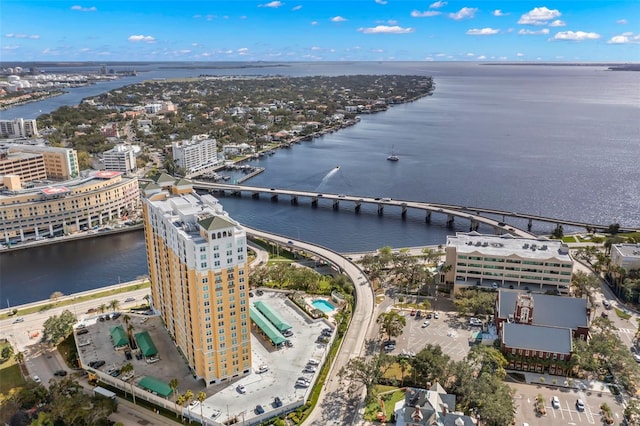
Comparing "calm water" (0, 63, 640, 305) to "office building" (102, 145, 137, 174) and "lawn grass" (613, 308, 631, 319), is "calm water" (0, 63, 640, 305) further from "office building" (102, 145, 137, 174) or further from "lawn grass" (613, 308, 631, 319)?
"lawn grass" (613, 308, 631, 319)

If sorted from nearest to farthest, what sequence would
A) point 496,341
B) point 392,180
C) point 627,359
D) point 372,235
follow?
1. point 627,359
2. point 496,341
3. point 372,235
4. point 392,180

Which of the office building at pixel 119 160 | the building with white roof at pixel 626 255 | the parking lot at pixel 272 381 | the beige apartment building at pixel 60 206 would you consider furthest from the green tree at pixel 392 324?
the office building at pixel 119 160

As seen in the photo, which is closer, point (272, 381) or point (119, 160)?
point (272, 381)

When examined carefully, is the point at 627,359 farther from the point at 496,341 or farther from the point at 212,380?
the point at 212,380

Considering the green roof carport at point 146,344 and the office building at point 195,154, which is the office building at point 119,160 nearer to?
the office building at point 195,154

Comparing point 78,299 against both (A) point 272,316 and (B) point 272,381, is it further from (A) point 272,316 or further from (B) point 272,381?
(B) point 272,381

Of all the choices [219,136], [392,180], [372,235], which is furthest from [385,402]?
[219,136]

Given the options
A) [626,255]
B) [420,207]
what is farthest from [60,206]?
[626,255]
